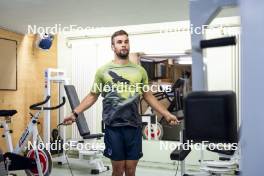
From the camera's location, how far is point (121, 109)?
91.5 inches

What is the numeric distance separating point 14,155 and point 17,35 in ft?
8.53

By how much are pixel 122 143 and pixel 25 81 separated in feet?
12.1

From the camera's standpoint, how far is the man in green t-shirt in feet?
7.63

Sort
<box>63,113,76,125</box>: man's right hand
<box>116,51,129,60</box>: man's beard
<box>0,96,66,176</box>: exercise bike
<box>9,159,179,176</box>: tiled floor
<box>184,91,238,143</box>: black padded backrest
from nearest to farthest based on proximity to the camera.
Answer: <box>184,91,238,143</box>: black padded backrest, <box>63,113,76,125</box>: man's right hand, <box>116,51,129,60</box>: man's beard, <box>0,96,66,176</box>: exercise bike, <box>9,159,179,176</box>: tiled floor

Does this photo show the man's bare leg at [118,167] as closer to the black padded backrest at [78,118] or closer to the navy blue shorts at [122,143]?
the navy blue shorts at [122,143]

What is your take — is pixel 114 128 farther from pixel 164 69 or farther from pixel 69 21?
pixel 164 69

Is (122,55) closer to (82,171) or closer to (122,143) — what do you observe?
(122,143)

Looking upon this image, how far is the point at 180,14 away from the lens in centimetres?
428

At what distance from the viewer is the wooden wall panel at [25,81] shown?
519cm

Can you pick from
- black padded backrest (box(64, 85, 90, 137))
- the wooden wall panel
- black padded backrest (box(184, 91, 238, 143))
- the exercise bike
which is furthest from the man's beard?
the wooden wall panel

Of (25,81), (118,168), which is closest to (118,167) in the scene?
(118,168)

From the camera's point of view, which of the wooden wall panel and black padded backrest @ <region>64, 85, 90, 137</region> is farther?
the wooden wall panel

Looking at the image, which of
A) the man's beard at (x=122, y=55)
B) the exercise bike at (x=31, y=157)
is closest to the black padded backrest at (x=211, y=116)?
the man's beard at (x=122, y=55)

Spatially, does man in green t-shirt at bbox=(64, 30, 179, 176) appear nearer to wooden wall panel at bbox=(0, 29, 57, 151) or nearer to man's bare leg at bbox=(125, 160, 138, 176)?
man's bare leg at bbox=(125, 160, 138, 176)
